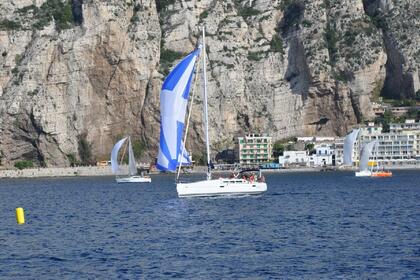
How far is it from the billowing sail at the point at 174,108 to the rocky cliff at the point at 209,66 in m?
96.3

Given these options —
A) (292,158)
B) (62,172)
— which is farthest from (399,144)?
(62,172)

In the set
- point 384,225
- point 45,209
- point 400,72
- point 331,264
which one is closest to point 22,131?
point 400,72

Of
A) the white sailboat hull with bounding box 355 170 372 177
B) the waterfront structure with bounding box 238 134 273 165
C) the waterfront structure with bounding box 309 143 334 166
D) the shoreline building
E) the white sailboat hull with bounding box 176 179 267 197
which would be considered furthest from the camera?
the shoreline building

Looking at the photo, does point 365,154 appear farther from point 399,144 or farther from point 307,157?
point 399,144

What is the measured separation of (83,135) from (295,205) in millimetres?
98208

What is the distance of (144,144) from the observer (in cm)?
16450

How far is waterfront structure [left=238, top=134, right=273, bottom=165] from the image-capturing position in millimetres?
165125

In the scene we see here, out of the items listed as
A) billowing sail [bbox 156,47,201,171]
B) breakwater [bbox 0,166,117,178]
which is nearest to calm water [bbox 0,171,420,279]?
billowing sail [bbox 156,47,201,171]

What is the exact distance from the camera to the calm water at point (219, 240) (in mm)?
37219

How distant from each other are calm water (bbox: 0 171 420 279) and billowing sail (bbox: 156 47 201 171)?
342cm

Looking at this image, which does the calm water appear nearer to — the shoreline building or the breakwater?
the breakwater

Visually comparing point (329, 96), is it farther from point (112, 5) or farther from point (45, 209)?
point (45, 209)

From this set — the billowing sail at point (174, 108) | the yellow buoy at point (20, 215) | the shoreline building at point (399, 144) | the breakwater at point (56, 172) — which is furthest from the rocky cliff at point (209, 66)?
the yellow buoy at point (20, 215)

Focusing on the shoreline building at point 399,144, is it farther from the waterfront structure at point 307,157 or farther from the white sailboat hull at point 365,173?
the white sailboat hull at point 365,173
